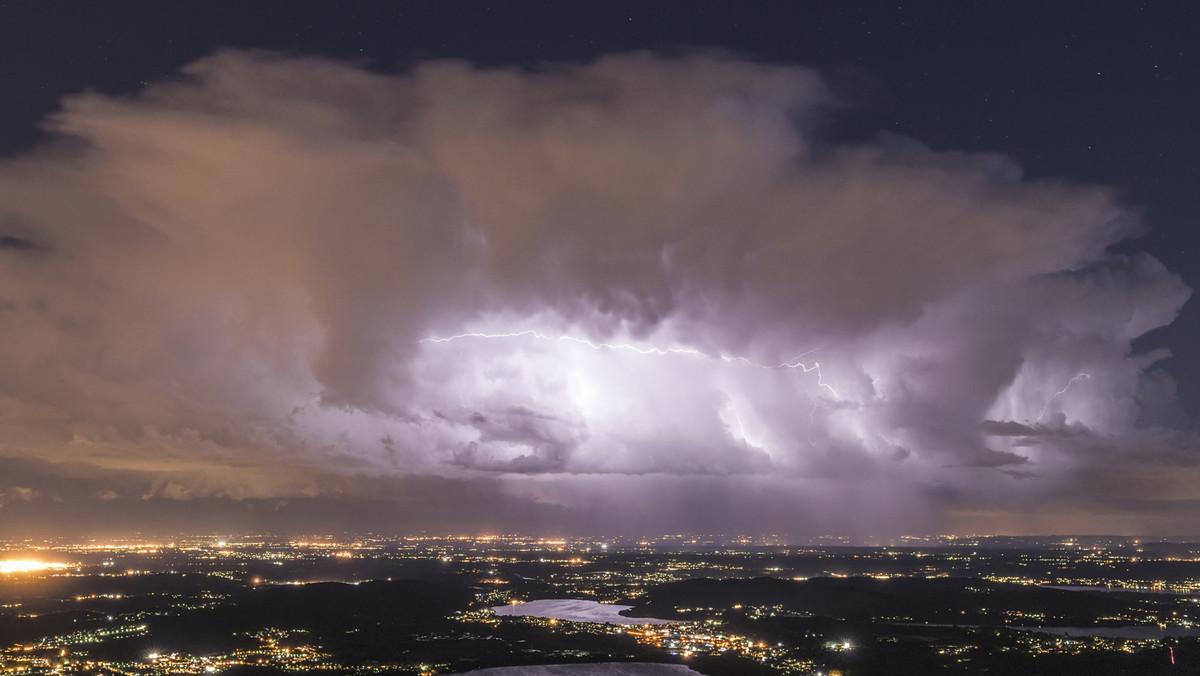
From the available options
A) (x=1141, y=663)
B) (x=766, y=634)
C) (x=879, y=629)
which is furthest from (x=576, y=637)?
(x=1141, y=663)

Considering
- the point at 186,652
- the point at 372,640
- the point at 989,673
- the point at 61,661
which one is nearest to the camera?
the point at 989,673

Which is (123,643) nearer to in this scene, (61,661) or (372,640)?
(61,661)

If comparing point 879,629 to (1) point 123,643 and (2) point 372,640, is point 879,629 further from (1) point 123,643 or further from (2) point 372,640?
(1) point 123,643

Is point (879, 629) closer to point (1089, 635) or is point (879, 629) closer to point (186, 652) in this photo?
point (1089, 635)

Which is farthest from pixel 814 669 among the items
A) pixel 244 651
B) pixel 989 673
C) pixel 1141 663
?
pixel 244 651

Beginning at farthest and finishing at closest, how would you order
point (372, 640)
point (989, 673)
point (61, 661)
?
point (372, 640), point (61, 661), point (989, 673)

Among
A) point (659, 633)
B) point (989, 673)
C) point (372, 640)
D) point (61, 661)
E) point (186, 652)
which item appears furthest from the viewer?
point (659, 633)

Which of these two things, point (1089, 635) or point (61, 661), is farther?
point (1089, 635)

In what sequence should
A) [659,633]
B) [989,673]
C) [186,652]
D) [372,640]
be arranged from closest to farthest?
[989,673], [186,652], [372,640], [659,633]

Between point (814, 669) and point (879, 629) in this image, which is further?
point (879, 629)
